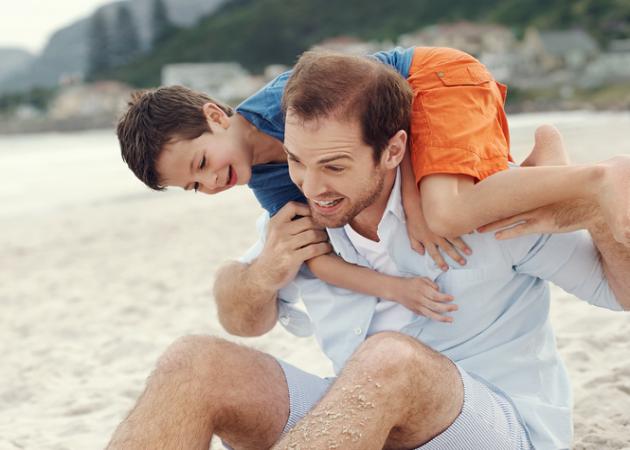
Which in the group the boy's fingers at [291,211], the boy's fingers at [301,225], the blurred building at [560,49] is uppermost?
the boy's fingers at [291,211]

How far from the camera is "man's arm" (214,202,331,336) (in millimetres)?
2391

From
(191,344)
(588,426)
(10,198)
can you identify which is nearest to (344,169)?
(191,344)

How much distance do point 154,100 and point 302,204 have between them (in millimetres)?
763

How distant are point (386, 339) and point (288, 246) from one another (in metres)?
0.60

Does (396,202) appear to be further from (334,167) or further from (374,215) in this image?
(334,167)

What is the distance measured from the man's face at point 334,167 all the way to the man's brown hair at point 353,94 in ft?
0.09

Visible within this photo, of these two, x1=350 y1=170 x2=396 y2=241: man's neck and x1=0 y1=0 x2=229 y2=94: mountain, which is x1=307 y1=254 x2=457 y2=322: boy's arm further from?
x1=0 y1=0 x2=229 y2=94: mountain

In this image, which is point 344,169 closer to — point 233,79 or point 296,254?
point 296,254

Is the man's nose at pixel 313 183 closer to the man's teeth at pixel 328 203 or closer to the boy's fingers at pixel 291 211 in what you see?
the man's teeth at pixel 328 203

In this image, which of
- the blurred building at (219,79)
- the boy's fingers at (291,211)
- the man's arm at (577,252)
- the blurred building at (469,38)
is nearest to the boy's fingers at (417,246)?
the man's arm at (577,252)

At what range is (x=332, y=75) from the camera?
6.73 feet

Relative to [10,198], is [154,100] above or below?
above

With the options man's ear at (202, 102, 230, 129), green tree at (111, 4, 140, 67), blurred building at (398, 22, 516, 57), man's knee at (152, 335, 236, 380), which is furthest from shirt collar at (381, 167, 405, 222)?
green tree at (111, 4, 140, 67)

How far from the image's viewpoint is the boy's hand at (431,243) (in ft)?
7.06
